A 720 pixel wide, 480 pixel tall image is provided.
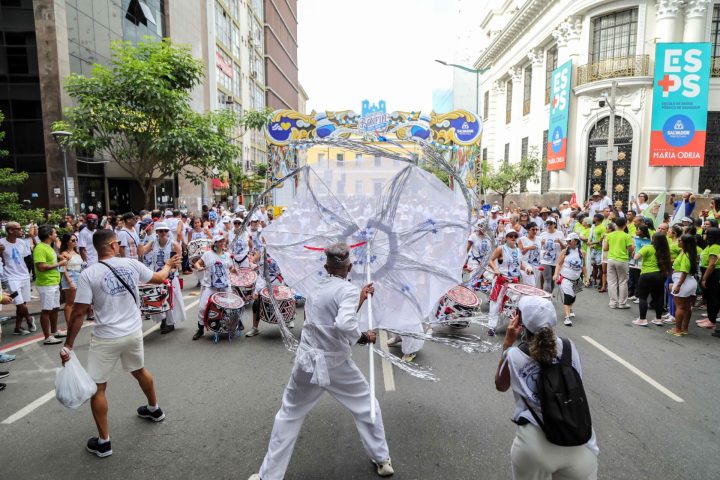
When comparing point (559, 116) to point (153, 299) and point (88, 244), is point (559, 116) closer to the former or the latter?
point (88, 244)

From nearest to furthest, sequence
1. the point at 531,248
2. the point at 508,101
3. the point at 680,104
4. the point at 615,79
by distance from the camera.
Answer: the point at 531,248
the point at 615,79
the point at 680,104
the point at 508,101

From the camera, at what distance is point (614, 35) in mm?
24422

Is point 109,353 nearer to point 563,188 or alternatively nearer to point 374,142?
point 374,142

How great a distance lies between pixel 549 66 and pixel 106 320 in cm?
3220

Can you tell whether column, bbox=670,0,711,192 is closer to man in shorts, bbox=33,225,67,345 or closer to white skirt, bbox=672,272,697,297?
white skirt, bbox=672,272,697,297

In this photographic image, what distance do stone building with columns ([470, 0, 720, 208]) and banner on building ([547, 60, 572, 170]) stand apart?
50 cm

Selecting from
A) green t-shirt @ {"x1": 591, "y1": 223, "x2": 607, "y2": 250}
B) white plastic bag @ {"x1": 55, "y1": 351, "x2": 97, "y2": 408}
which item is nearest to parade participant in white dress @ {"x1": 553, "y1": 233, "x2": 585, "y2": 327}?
green t-shirt @ {"x1": 591, "y1": 223, "x2": 607, "y2": 250}

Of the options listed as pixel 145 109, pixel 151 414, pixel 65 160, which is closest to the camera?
pixel 151 414

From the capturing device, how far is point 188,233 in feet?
46.4

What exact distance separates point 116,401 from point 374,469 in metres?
2.92

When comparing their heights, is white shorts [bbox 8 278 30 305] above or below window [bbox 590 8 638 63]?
below

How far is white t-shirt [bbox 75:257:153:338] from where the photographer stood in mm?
3820

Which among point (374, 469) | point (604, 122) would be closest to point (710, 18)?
point (604, 122)

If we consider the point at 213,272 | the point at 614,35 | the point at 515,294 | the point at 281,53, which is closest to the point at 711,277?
the point at 515,294
